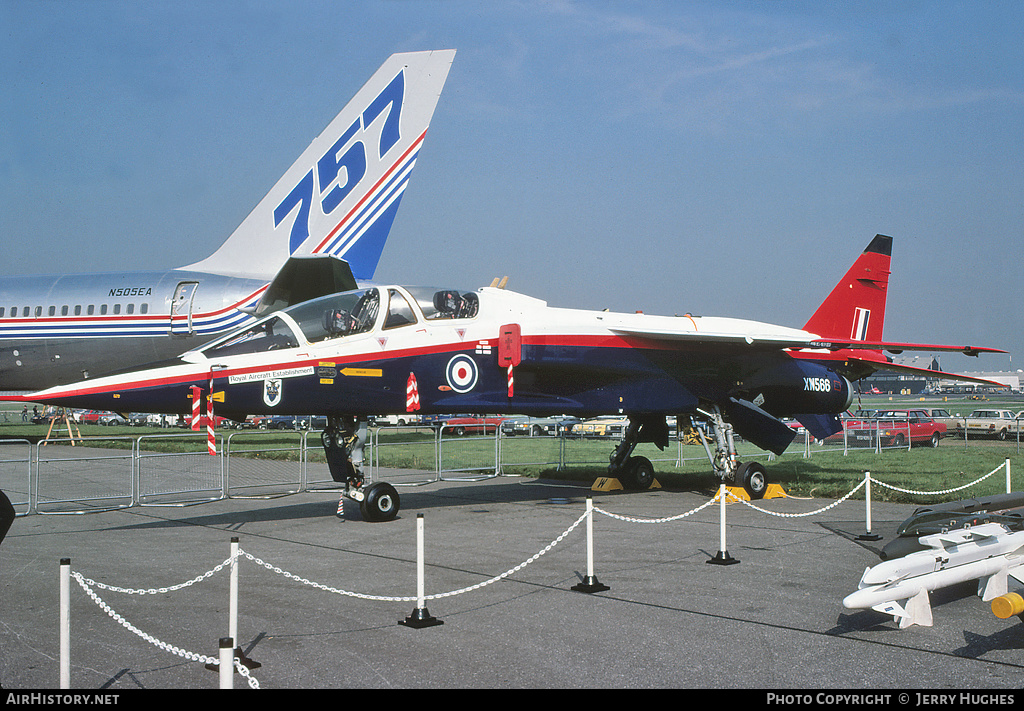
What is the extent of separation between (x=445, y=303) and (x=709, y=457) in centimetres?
676

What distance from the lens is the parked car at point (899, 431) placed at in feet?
95.5

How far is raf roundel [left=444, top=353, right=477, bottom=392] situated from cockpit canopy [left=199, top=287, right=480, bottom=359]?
641 mm

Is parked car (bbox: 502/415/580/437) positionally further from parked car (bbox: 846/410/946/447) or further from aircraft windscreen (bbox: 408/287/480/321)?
aircraft windscreen (bbox: 408/287/480/321)

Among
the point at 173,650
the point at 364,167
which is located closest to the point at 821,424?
the point at 364,167

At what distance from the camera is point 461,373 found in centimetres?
1155

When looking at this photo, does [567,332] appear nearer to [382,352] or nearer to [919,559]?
[382,352]

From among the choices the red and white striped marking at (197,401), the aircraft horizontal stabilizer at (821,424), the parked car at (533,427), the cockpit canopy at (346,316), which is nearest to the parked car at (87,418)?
the parked car at (533,427)

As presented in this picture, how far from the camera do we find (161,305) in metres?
19.2

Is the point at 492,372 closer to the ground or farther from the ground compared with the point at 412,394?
farther from the ground

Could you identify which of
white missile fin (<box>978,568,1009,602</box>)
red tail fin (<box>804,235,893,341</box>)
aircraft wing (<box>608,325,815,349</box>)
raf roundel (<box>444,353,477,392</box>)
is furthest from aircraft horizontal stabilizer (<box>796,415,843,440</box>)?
white missile fin (<box>978,568,1009,602</box>)

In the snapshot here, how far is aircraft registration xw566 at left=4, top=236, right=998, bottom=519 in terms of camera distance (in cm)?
1000

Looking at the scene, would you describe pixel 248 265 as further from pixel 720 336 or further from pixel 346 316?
pixel 720 336

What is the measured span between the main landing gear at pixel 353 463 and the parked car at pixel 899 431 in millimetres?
22491
